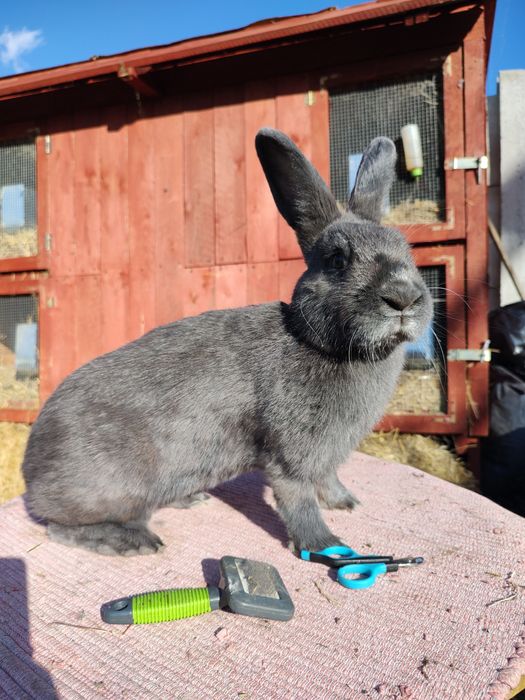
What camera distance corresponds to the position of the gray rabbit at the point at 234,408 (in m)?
1.49

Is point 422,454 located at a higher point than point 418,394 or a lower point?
lower

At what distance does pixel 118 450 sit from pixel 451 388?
254 cm

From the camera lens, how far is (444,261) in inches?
128

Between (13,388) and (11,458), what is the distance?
2.82 ft

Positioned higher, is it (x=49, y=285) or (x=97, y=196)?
(x=97, y=196)

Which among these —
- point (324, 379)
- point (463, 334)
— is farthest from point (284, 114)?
point (324, 379)

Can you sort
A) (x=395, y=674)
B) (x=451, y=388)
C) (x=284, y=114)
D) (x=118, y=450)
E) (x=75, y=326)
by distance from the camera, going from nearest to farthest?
(x=395, y=674) < (x=118, y=450) < (x=451, y=388) < (x=284, y=114) < (x=75, y=326)

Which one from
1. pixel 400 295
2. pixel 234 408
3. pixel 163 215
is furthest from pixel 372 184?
pixel 163 215

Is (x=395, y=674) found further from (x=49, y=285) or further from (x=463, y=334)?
(x=49, y=285)

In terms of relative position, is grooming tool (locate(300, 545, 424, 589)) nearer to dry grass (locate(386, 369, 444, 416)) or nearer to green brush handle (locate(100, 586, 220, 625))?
green brush handle (locate(100, 586, 220, 625))

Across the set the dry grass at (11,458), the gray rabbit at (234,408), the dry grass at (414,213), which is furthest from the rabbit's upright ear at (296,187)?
the dry grass at (11,458)

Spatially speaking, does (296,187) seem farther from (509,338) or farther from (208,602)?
(509,338)

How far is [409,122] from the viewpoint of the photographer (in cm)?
327

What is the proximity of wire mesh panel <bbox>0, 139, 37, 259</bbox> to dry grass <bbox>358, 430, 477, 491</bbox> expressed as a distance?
3.63 m
